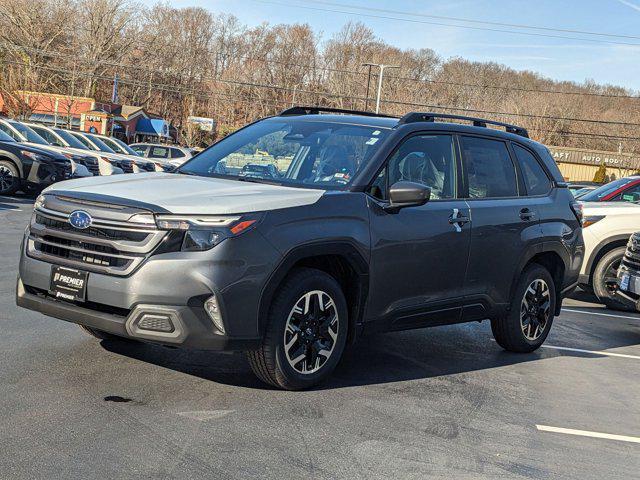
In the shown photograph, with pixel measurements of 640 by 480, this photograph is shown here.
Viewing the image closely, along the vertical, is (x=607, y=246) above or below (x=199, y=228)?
below

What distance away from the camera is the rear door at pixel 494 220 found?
21.5 feet

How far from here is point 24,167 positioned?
18625 mm

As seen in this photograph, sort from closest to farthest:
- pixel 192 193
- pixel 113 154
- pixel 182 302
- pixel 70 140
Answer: pixel 182 302, pixel 192 193, pixel 70 140, pixel 113 154

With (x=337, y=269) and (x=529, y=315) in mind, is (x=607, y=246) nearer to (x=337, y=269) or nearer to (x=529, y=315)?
(x=529, y=315)

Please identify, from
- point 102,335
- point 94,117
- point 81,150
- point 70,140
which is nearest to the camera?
point 102,335

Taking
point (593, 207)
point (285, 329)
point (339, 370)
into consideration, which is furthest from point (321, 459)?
point (593, 207)

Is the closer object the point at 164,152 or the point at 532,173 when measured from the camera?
the point at 532,173

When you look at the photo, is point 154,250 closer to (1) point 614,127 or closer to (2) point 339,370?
(2) point 339,370

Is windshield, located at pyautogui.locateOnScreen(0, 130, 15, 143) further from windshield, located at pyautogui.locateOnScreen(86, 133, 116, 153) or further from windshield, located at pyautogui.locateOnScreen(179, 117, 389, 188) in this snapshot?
windshield, located at pyautogui.locateOnScreen(179, 117, 389, 188)

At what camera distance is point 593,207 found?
37.3 feet

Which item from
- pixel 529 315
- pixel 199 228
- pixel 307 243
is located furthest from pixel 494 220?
pixel 199 228

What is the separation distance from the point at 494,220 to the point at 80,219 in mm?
3348

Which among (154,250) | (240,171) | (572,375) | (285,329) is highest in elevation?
(240,171)

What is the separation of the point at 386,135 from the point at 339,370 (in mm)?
1770
